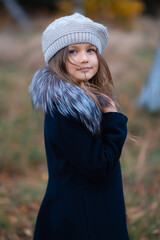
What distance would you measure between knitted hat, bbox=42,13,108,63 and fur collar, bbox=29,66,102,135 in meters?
0.21

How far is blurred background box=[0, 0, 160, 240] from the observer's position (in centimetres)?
299

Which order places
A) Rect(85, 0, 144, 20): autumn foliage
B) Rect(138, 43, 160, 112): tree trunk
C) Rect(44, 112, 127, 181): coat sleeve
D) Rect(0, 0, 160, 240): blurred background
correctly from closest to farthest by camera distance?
Rect(44, 112, 127, 181): coat sleeve < Rect(0, 0, 160, 240): blurred background < Rect(138, 43, 160, 112): tree trunk < Rect(85, 0, 144, 20): autumn foliage

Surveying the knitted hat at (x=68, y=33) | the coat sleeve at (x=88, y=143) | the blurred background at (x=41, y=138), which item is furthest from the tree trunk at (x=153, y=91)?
the coat sleeve at (x=88, y=143)

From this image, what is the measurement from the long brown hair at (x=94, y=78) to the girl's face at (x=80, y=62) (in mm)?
26

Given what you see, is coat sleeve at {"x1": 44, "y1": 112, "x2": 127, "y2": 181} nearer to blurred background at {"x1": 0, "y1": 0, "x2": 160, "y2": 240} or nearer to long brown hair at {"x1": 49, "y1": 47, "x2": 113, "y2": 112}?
long brown hair at {"x1": 49, "y1": 47, "x2": 113, "y2": 112}

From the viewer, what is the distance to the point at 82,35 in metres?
1.54

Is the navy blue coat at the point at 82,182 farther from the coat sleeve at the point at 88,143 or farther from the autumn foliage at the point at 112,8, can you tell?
the autumn foliage at the point at 112,8

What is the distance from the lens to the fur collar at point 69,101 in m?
1.39

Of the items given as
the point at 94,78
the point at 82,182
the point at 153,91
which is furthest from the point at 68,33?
the point at 153,91

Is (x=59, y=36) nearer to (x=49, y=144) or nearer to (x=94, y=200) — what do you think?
(x=49, y=144)

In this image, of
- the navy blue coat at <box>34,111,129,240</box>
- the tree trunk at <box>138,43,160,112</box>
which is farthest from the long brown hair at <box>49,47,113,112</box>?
the tree trunk at <box>138,43,160,112</box>

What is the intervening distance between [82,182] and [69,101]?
1.54 feet

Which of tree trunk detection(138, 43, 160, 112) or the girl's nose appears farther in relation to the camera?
tree trunk detection(138, 43, 160, 112)

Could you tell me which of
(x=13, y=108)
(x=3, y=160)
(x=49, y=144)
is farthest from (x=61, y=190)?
(x=13, y=108)
